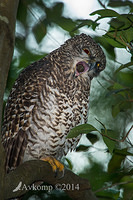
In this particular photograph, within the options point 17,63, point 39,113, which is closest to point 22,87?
point 39,113

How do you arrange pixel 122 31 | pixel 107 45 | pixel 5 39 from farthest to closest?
pixel 107 45 < pixel 122 31 < pixel 5 39

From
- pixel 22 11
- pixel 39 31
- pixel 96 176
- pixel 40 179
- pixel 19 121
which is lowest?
pixel 96 176

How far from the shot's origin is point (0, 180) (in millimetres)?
1304

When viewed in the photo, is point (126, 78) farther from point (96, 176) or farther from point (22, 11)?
point (22, 11)

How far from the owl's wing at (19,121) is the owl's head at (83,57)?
32 centimetres

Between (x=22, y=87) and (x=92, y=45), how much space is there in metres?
0.70

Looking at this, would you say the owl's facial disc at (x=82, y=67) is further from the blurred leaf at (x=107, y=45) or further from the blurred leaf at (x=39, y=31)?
the blurred leaf at (x=39, y=31)

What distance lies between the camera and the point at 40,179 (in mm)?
2041

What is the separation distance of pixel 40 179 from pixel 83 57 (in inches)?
45.3

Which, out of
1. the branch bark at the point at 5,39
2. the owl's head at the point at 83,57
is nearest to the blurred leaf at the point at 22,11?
the owl's head at the point at 83,57

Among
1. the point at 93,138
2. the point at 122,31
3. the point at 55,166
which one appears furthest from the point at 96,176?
the point at 122,31

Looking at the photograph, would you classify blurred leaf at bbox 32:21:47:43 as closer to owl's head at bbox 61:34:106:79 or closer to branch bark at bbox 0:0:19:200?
owl's head at bbox 61:34:106:79

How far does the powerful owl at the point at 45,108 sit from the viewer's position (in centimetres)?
245

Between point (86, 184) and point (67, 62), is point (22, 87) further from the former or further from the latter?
point (86, 184)
